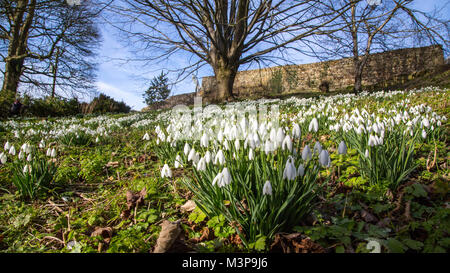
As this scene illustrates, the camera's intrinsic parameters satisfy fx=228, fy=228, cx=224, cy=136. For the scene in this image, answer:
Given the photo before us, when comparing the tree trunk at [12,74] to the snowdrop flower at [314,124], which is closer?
the snowdrop flower at [314,124]

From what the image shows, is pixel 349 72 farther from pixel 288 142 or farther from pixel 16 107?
pixel 16 107

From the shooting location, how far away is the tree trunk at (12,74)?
52.9 feet

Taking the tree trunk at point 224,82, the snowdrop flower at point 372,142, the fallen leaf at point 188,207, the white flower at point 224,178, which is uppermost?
the tree trunk at point 224,82

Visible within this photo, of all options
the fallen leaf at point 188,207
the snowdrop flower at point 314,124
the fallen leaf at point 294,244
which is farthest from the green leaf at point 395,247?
the fallen leaf at point 188,207

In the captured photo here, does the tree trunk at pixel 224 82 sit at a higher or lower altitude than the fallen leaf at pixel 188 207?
higher

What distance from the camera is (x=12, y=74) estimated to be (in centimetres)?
1652

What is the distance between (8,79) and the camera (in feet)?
53.4

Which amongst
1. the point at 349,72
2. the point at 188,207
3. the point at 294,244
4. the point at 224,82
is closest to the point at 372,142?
the point at 294,244

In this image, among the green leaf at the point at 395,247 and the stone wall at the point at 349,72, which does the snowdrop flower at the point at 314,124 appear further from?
the stone wall at the point at 349,72

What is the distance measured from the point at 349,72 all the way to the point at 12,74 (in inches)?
1055

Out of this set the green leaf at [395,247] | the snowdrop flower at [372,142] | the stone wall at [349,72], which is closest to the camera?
the green leaf at [395,247]

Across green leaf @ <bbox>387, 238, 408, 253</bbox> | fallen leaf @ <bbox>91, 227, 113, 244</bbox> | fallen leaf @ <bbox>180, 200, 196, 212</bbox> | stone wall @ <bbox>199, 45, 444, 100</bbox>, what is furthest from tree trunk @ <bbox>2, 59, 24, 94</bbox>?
green leaf @ <bbox>387, 238, 408, 253</bbox>

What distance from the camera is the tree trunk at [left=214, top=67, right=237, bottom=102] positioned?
12.0m

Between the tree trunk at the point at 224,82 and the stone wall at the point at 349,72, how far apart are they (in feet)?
15.9
